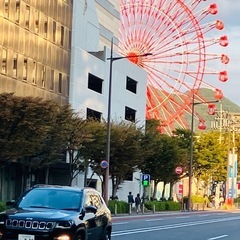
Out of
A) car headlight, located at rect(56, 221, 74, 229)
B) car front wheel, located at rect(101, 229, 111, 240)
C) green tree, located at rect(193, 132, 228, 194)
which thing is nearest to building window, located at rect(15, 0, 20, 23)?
car front wheel, located at rect(101, 229, 111, 240)

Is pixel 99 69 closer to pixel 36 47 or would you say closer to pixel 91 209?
pixel 36 47

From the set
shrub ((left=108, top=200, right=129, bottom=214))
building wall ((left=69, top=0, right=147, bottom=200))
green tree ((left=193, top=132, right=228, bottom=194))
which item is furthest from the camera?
green tree ((left=193, top=132, right=228, bottom=194))

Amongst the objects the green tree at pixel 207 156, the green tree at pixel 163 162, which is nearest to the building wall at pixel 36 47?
the green tree at pixel 163 162

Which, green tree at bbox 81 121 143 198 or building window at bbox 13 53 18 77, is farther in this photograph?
green tree at bbox 81 121 143 198

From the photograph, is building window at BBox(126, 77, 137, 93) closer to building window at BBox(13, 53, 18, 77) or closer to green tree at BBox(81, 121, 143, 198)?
green tree at BBox(81, 121, 143, 198)

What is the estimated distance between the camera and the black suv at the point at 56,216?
46.5ft

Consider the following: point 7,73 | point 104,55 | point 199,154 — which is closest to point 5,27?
point 7,73

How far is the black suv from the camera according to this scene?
14.2m

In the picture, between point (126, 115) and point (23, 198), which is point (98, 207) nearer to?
point (23, 198)

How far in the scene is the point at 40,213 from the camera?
14.5 meters

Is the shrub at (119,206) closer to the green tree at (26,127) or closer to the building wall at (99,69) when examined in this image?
the green tree at (26,127)

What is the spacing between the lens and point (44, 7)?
170ft

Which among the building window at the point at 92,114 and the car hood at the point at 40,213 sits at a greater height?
the building window at the point at 92,114

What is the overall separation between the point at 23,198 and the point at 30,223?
1.57 metres
